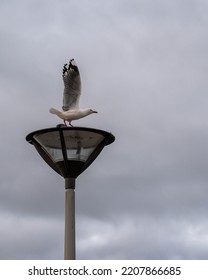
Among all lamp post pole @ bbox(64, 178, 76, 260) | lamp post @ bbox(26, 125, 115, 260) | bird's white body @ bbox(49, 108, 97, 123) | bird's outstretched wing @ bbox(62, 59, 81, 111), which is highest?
bird's outstretched wing @ bbox(62, 59, 81, 111)

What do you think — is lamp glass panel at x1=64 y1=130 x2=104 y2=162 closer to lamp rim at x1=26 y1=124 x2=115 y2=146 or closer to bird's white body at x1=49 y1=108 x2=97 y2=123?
lamp rim at x1=26 y1=124 x2=115 y2=146

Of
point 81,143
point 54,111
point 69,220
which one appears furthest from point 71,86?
point 69,220

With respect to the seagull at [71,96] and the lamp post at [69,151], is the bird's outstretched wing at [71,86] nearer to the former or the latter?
the seagull at [71,96]

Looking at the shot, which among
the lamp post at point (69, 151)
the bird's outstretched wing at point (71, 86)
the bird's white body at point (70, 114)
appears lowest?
the lamp post at point (69, 151)

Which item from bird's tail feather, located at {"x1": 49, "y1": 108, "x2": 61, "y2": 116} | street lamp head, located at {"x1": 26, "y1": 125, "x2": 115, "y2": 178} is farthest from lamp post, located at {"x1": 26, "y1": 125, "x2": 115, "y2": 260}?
bird's tail feather, located at {"x1": 49, "y1": 108, "x2": 61, "y2": 116}

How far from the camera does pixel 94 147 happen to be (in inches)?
318

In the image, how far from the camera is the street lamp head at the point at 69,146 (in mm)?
7829

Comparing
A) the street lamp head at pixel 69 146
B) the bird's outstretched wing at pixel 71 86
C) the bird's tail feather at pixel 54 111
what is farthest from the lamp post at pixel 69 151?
the bird's outstretched wing at pixel 71 86

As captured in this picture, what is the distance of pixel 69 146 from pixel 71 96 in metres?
1.59

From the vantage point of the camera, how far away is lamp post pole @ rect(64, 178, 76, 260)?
7.80 metres
